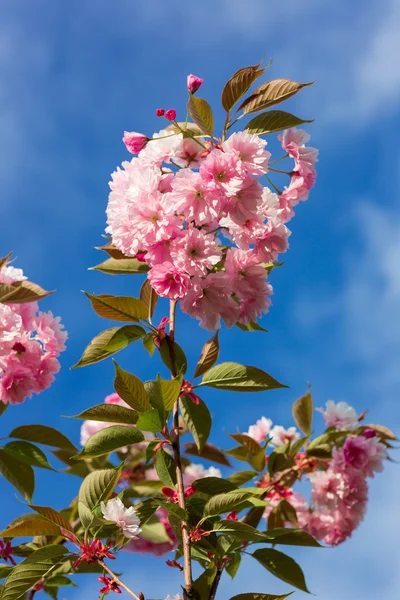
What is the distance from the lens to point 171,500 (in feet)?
5.75

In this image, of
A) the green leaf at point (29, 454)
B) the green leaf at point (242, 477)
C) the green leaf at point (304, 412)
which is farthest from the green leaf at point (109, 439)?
the green leaf at point (304, 412)

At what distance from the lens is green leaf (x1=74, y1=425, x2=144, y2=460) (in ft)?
5.82

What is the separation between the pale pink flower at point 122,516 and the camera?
1637mm

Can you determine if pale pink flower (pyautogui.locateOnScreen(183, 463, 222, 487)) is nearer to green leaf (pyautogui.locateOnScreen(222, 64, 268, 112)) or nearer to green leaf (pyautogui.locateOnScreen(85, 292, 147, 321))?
green leaf (pyautogui.locateOnScreen(85, 292, 147, 321))

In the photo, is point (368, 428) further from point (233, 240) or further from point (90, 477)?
point (90, 477)

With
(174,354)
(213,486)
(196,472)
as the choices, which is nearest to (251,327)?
(174,354)

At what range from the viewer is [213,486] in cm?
187

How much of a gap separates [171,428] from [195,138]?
91 cm

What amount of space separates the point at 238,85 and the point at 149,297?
0.72m

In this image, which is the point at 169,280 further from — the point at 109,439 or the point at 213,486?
the point at 213,486

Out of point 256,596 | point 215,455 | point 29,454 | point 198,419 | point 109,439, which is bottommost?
point 256,596

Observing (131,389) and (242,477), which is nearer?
(131,389)

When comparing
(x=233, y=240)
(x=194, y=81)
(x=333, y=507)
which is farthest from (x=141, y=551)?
(x=194, y=81)

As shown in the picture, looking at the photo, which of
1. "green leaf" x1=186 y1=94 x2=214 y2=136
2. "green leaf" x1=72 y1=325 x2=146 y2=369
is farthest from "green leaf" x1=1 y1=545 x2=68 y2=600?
"green leaf" x1=186 y1=94 x2=214 y2=136
